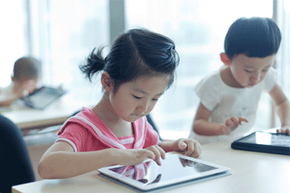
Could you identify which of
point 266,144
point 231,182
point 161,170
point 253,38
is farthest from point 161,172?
point 253,38

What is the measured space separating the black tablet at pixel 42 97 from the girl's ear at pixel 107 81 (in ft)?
4.10

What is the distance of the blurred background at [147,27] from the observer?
2088 mm

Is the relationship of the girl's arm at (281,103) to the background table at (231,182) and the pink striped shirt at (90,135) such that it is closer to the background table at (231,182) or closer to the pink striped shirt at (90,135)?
the background table at (231,182)

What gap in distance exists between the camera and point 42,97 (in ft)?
7.51

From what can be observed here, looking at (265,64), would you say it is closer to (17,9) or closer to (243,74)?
(243,74)

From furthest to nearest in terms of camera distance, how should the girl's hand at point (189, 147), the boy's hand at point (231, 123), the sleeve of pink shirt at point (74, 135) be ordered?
the boy's hand at point (231, 123) < the girl's hand at point (189, 147) < the sleeve of pink shirt at point (74, 135)

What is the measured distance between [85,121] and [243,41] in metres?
0.72

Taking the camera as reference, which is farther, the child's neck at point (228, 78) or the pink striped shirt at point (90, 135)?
the child's neck at point (228, 78)

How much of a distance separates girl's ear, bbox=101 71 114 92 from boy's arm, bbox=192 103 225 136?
49 cm

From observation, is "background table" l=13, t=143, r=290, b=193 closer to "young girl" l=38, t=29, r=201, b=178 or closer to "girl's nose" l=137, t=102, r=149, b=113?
"young girl" l=38, t=29, r=201, b=178

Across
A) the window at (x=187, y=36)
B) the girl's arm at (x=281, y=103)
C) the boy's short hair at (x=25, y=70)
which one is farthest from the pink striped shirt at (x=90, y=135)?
the boy's short hair at (x=25, y=70)

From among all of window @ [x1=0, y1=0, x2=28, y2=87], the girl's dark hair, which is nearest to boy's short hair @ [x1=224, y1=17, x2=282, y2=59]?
the girl's dark hair

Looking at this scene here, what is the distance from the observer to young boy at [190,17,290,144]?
4.18 ft

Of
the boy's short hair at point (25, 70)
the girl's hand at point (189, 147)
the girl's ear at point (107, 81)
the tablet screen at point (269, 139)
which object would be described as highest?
the girl's ear at point (107, 81)
